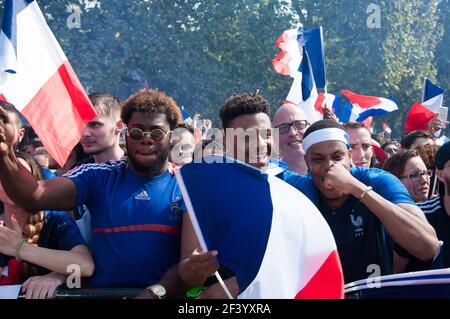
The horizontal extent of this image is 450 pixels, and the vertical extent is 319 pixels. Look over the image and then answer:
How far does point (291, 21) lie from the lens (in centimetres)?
3634

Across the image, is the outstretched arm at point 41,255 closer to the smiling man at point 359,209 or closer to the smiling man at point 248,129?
the smiling man at point 248,129

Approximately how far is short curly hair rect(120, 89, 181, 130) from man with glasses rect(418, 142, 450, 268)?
1.39 meters

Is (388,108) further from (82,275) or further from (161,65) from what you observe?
(161,65)

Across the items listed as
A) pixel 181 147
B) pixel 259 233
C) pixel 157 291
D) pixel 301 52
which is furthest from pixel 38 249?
pixel 301 52

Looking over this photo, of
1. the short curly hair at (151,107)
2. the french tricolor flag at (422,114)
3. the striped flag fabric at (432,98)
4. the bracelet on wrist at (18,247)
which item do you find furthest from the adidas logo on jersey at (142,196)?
the striped flag fabric at (432,98)

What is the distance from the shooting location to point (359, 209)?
426cm

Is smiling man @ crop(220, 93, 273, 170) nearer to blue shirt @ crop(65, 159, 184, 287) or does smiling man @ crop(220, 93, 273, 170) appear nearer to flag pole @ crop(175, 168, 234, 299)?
blue shirt @ crop(65, 159, 184, 287)

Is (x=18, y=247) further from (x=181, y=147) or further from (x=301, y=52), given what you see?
(x=301, y=52)

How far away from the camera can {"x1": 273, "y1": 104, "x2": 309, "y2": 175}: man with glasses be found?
5.94 meters

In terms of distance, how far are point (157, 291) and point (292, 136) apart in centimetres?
251

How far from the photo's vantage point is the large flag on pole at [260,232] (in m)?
3.48

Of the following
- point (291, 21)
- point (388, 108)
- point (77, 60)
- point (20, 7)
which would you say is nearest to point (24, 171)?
point (20, 7)

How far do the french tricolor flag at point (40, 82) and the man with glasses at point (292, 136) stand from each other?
1.60 meters

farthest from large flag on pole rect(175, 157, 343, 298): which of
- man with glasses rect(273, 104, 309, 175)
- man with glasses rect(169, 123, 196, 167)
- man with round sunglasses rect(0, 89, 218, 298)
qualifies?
man with glasses rect(273, 104, 309, 175)
